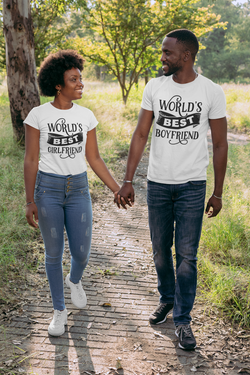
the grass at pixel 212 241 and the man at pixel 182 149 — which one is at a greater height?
the man at pixel 182 149

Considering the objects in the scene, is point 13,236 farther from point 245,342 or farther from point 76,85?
point 245,342

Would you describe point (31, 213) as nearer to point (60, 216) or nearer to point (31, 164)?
point (60, 216)

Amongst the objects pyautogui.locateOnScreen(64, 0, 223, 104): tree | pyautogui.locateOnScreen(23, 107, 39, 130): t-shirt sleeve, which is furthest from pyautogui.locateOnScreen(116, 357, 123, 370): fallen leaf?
pyautogui.locateOnScreen(64, 0, 223, 104): tree

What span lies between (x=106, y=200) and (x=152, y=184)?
3.86 meters

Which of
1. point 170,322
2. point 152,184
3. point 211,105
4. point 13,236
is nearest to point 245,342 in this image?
point 170,322

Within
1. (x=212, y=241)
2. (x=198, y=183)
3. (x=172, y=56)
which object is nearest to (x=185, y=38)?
(x=172, y=56)

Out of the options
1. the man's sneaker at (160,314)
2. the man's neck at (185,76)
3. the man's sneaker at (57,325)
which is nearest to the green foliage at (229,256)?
the man's sneaker at (160,314)

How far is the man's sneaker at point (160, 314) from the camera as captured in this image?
126 inches

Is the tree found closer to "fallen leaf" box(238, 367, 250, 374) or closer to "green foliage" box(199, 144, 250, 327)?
"green foliage" box(199, 144, 250, 327)

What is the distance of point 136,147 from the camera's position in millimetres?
2949

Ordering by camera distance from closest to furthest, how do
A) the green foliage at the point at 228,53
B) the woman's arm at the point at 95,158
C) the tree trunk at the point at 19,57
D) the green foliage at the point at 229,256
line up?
1. the woman's arm at the point at 95,158
2. the green foliage at the point at 229,256
3. the tree trunk at the point at 19,57
4. the green foliage at the point at 228,53

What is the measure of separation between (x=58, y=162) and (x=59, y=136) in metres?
0.20

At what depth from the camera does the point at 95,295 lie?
12.1 ft

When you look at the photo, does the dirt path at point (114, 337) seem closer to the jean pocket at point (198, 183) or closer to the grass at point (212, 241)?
the grass at point (212, 241)
